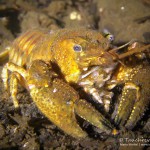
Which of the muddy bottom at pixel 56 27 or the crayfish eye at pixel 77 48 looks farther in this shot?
the crayfish eye at pixel 77 48

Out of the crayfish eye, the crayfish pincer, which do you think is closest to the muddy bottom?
the crayfish pincer

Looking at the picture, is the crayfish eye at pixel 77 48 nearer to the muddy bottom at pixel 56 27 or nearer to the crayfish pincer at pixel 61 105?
the crayfish pincer at pixel 61 105

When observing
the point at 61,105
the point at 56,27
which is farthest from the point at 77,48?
the point at 56,27

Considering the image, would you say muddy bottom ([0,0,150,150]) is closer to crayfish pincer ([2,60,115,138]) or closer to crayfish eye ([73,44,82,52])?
crayfish pincer ([2,60,115,138])

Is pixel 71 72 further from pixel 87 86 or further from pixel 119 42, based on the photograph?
pixel 119 42

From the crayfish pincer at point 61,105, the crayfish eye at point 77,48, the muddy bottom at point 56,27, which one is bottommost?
the muddy bottom at point 56,27

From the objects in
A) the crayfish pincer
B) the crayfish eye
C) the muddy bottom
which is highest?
the crayfish eye

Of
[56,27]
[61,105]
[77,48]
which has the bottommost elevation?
[56,27]

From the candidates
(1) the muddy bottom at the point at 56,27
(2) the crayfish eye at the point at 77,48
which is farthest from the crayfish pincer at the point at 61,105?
(2) the crayfish eye at the point at 77,48

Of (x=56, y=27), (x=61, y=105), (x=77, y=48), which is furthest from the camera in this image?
(x=56, y=27)

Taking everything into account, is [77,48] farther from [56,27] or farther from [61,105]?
[56,27]

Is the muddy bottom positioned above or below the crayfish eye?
below

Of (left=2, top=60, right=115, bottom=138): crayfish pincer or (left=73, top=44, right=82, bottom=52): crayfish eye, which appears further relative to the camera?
(left=73, top=44, right=82, bottom=52): crayfish eye
